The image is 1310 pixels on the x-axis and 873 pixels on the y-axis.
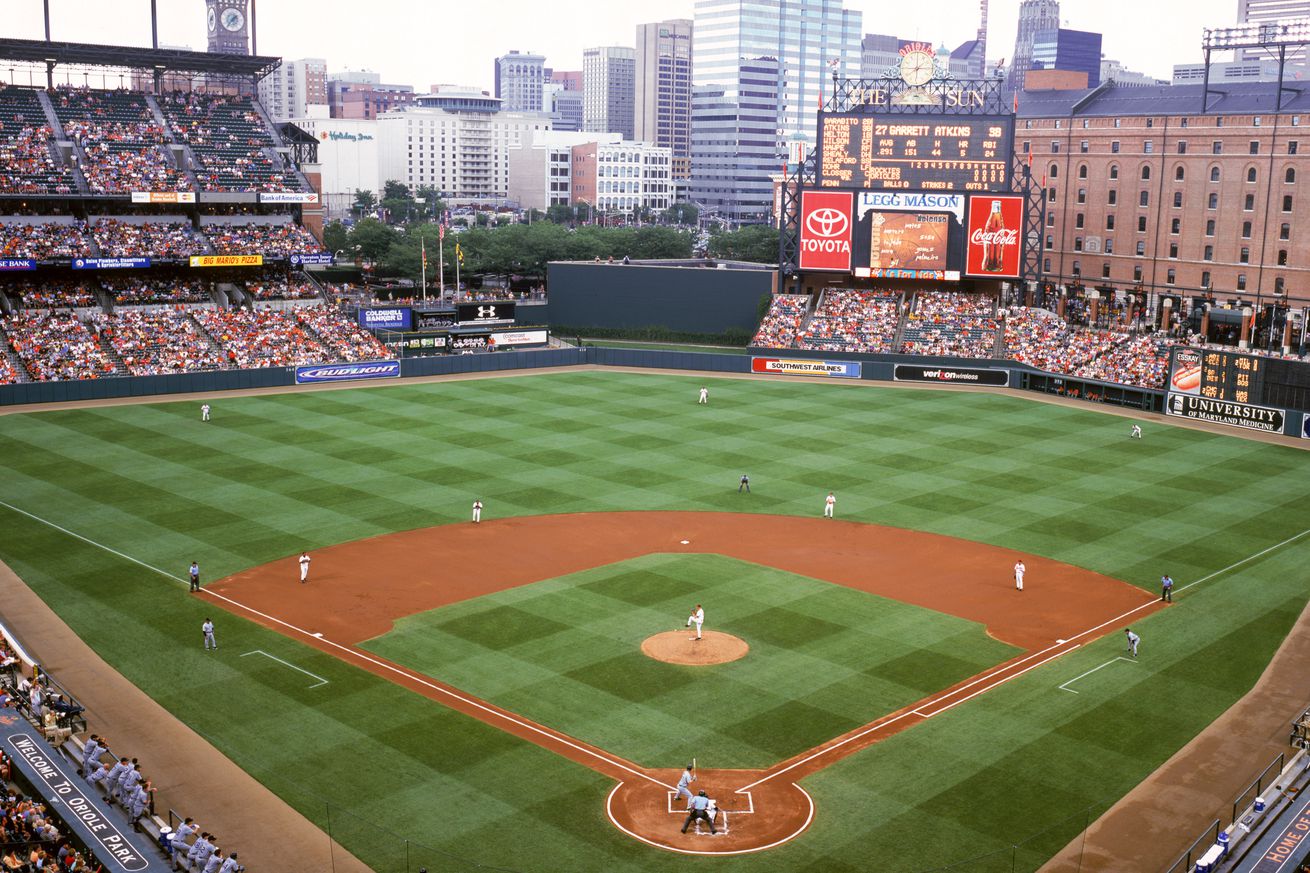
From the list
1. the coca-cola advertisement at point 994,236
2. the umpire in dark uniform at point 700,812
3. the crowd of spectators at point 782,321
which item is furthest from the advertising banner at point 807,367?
the umpire in dark uniform at point 700,812

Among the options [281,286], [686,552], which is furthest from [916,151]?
[686,552]

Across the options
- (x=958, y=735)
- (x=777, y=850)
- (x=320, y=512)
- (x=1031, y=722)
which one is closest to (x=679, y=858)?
(x=777, y=850)

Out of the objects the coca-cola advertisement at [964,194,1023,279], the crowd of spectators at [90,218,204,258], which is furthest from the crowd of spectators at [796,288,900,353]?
the crowd of spectators at [90,218,204,258]

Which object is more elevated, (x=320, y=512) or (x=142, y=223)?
(x=142, y=223)

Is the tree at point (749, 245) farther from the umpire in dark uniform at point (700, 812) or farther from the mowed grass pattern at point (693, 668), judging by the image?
the umpire in dark uniform at point (700, 812)

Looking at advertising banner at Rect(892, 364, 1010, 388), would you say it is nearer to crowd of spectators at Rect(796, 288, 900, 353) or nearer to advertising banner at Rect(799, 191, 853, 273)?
Result: crowd of spectators at Rect(796, 288, 900, 353)

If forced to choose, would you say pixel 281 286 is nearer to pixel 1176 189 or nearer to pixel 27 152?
pixel 27 152

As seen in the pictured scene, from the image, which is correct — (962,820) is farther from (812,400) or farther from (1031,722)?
(812,400)
